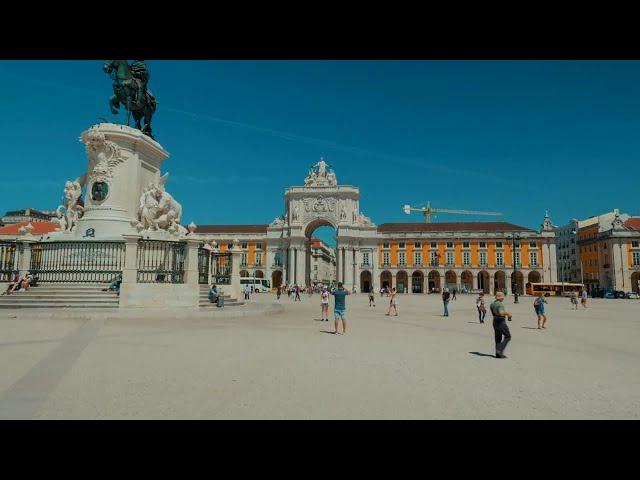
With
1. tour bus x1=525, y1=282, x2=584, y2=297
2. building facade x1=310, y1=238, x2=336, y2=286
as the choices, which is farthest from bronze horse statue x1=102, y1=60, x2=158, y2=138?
building facade x1=310, y1=238, x2=336, y2=286

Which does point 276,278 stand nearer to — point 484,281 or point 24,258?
point 484,281

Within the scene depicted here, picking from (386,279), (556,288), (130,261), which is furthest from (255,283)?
(130,261)

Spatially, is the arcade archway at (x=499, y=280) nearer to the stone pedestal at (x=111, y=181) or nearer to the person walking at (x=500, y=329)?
the stone pedestal at (x=111, y=181)

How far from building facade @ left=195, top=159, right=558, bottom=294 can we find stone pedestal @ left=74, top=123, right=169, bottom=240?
189ft

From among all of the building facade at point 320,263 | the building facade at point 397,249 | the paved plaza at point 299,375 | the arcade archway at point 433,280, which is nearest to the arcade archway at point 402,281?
the building facade at point 397,249

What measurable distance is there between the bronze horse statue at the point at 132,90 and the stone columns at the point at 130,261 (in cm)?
683

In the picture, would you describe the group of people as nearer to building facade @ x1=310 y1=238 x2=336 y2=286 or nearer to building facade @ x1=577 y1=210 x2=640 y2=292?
building facade @ x1=577 y1=210 x2=640 y2=292

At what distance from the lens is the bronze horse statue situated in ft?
57.1

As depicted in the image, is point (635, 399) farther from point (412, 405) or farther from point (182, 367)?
point (182, 367)

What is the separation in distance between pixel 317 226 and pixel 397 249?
15.4 m

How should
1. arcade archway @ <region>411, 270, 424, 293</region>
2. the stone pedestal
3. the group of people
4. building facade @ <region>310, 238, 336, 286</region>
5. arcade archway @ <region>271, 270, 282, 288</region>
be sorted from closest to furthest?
the group of people, the stone pedestal, arcade archway @ <region>411, 270, 424, 293</region>, arcade archway @ <region>271, 270, 282, 288</region>, building facade @ <region>310, 238, 336, 286</region>

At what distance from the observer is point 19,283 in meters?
14.4
